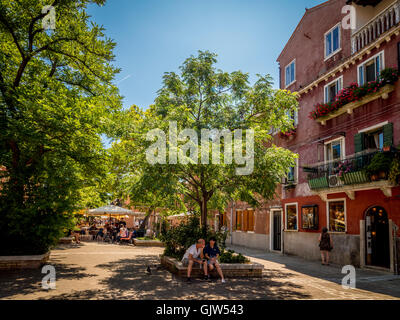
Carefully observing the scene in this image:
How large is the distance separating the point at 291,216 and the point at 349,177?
6916 millimetres

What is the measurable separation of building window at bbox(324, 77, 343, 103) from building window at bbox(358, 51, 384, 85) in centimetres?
148

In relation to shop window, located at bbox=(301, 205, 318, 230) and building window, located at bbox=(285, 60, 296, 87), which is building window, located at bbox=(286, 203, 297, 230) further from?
building window, located at bbox=(285, 60, 296, 87)

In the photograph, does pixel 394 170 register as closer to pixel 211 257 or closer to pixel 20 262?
pixel 211 257

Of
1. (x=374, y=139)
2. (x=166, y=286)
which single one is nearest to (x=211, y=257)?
(x=166, y=286)

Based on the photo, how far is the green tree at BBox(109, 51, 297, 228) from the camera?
11.0 meters

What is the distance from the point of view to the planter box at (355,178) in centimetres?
1338

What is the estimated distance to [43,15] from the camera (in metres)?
11.7

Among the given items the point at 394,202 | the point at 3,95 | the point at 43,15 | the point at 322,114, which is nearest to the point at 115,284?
the point at 3,95

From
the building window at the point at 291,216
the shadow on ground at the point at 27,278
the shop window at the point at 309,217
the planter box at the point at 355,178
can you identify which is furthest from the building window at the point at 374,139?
the shadow on ground at the point at 27,278

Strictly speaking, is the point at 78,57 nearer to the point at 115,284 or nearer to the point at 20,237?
the point at 20,237

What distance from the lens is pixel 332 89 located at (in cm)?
1758

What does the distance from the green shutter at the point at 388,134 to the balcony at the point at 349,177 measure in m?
0.60

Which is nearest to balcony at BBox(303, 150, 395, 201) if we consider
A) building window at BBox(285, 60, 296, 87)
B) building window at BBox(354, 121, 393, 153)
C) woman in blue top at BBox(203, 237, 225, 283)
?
building window at BBox(354, 121, 393, 153)
